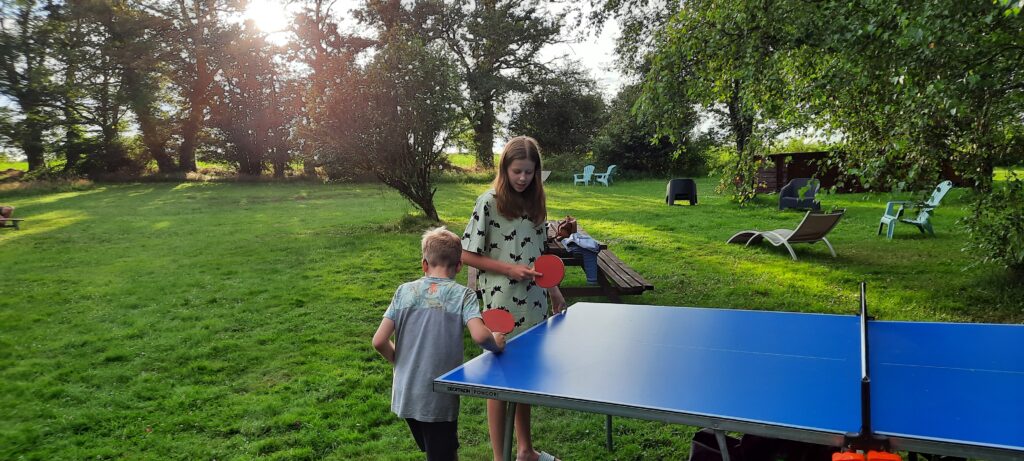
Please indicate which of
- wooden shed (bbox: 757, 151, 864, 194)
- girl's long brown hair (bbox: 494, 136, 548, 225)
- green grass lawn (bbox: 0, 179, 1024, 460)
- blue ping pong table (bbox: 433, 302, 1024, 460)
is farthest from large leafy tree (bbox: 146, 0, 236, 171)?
blue ping pong table (bbox: 433, 302, 1024, 460)

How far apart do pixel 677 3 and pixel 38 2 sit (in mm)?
5963

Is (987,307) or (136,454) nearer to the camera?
(136,454)

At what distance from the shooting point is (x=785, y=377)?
193 cm

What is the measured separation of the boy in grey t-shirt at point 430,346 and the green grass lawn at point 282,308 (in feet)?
3.47

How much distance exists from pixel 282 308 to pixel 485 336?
197 inches

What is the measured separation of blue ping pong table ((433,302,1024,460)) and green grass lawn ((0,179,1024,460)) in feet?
3.91

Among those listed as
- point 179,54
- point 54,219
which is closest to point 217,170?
point 179,54

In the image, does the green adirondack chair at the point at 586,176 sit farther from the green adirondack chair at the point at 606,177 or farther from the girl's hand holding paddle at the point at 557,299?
the girl's hand holding paddle at the point at 557,299

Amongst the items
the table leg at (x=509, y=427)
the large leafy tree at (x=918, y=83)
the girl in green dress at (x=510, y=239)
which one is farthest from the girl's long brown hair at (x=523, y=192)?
the large leafy tree at (x=918, y=83)

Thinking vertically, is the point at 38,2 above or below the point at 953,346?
above

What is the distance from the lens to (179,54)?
2700 cm

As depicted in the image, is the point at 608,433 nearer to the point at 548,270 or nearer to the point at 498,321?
the point at 548,270

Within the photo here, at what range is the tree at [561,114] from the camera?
3122cm

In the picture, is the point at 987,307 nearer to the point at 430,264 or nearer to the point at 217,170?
the point at 430,264
